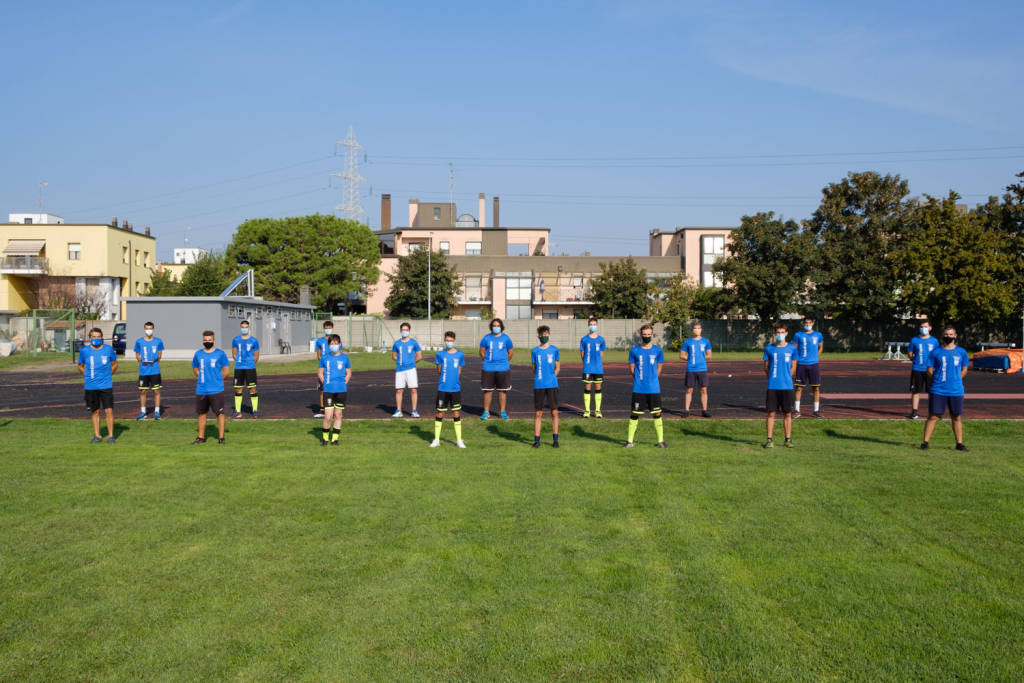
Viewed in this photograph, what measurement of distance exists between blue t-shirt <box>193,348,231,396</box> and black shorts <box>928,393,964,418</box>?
39.5ft

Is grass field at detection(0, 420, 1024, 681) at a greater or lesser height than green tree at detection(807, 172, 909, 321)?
lesser

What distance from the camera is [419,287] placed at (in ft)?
211

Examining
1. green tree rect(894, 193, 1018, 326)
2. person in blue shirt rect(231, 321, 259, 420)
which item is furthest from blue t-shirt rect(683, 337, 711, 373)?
green tree rect(894, 193, 1018, 326)

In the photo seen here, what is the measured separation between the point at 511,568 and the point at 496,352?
27.3 ft

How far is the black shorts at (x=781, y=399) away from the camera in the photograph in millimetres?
12539

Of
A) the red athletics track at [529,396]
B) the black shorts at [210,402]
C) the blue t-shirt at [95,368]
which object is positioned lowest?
the red athletics track at [529,396]

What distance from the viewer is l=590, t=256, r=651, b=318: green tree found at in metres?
60.5

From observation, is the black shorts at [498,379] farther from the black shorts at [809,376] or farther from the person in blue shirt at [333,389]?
the black shorts at [809,376]

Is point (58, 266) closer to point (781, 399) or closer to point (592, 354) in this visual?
point (592, 354)

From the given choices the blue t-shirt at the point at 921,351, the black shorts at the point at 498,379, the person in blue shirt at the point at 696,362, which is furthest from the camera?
the person in blue shirt at the point at 696,362

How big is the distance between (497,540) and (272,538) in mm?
2181

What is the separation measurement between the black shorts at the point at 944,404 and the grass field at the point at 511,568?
123 cm

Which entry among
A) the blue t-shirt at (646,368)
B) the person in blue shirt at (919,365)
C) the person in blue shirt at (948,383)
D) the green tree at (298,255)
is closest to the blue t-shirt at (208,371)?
the blue t-shirt at (646,368)

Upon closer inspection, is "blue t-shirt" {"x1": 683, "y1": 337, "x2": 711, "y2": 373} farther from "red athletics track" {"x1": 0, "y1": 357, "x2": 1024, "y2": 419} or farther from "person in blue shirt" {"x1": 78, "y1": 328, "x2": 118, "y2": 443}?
"person in blue shirt" {"x1": 78, "y1": 328, "x2": 118, "y2": 443}
